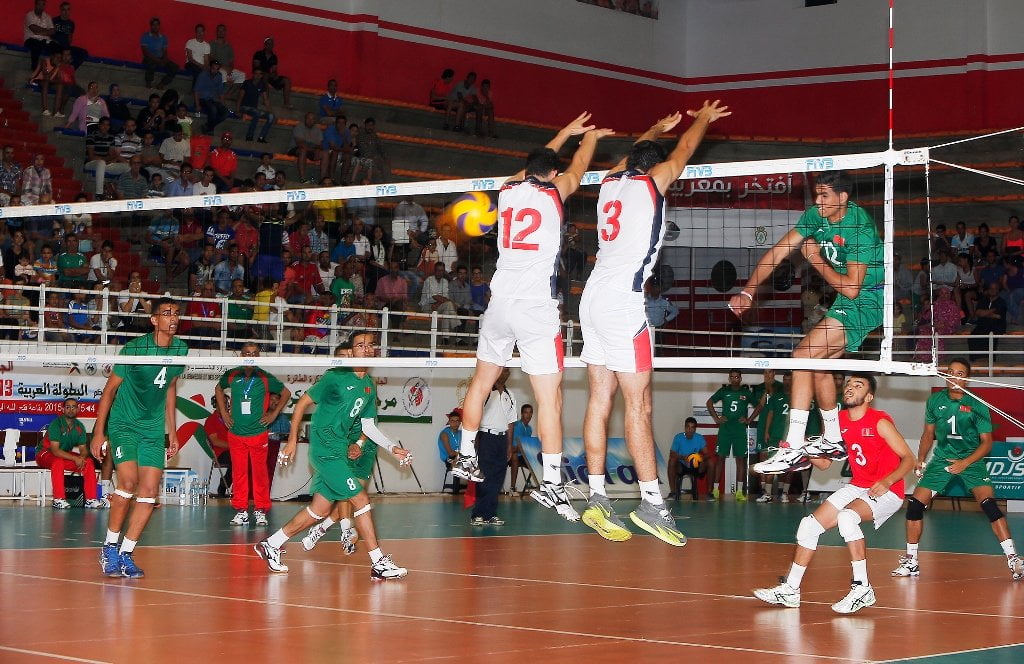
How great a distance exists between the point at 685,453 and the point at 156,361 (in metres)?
14.9

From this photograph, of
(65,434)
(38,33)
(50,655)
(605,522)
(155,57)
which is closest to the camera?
(50,655)

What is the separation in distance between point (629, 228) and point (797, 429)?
231 cm

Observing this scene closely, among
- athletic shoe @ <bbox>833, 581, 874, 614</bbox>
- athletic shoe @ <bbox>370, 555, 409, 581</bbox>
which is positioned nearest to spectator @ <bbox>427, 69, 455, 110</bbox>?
athletic shoe @ <bbox>370, 555, 409, 581</bbox>

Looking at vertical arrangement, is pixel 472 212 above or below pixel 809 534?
above

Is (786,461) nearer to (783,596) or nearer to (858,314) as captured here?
(783,596)

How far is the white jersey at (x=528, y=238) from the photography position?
9.45 m

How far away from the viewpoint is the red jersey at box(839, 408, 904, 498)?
34.3 ft

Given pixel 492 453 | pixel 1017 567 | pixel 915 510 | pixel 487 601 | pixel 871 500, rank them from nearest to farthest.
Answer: pixel 871 500
pixel 487 601
pixel 1017 567
pixel 915 510
pixel 492 453

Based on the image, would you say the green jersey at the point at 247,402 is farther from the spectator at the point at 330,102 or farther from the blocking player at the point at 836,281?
the spectator at the point at 330,102

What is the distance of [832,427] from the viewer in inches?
417

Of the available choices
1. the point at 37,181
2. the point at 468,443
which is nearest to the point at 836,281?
the point at 468,443

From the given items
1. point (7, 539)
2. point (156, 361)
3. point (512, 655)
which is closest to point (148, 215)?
point (7, 539)

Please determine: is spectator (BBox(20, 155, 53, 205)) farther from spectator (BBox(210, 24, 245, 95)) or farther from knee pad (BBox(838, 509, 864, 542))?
knee pad (BBox(838, 509, 864, 542))

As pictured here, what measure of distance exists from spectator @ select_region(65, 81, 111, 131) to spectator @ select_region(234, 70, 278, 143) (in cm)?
323
